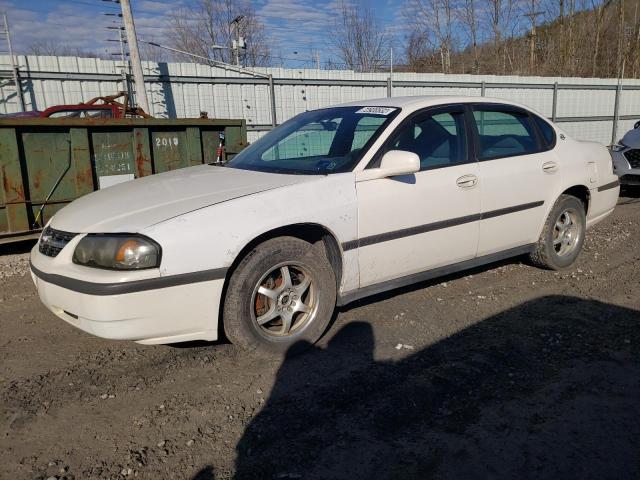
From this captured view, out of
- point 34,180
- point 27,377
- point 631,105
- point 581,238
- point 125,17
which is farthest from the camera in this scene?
point 631,105

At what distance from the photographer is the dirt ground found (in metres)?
2.42

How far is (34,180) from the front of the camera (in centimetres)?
614

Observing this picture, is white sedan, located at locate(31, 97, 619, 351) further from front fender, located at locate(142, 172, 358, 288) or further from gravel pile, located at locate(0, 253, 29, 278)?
gravel pile, located at locate(0, 253, 29, 278)

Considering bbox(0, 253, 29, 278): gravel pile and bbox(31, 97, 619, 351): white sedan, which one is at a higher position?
bbox(31, 97, 619, 351): white sedan

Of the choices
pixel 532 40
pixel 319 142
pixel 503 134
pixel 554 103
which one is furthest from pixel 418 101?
pixel 532 40

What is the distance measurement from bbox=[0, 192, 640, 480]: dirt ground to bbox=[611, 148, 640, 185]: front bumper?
5.34 m

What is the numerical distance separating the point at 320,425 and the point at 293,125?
273cm

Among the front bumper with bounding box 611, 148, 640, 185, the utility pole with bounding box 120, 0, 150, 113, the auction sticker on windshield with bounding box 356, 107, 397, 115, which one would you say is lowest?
the front bumper with bounding box 611, 148, 640, 185

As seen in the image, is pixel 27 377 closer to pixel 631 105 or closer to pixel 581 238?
pixel 581 238

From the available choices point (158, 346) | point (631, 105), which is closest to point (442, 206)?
point (158, 346)

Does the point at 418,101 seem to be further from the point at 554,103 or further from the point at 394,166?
the point at 554,103

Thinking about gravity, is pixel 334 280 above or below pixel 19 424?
above

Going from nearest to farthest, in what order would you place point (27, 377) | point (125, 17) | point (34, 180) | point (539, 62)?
1. point (27, 377)
2. point (34, 180)
3. point (125, 17)
4. point (539, 62)

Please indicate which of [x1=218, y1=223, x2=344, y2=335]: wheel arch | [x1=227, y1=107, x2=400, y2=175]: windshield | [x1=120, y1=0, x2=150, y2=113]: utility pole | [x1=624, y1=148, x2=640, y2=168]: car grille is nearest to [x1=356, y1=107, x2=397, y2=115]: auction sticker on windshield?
[x1=227, y1=107, x2=400, y2=175]: windshield
